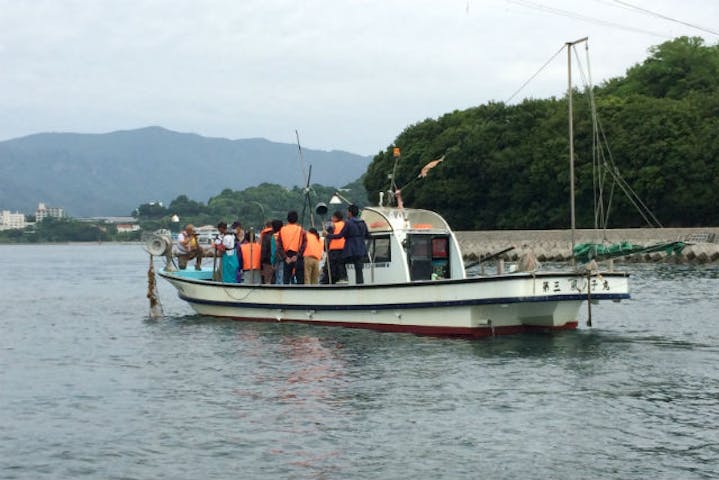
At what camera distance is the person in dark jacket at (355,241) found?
82.4 feet

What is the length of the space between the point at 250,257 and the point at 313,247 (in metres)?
2.15

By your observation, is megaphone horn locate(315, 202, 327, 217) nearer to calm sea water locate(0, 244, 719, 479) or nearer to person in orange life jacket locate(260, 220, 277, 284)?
person in orange life jacket locate(260, 220, 277, 284)

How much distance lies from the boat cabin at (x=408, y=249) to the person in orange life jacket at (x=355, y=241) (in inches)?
15.4

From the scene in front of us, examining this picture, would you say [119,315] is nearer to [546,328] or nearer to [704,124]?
[546,328]

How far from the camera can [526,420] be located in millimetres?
14984

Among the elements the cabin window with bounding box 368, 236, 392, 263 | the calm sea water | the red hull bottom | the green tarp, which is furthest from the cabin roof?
the green tarp

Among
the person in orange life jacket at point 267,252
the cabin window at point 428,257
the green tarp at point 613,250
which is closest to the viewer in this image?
the green tarp at point 613,250

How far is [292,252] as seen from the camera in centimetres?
2653

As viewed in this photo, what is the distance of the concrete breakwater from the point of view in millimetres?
64938

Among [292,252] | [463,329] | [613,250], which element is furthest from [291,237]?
[613,250]

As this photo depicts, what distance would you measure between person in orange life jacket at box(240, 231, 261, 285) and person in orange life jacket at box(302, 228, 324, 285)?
190 centimetres

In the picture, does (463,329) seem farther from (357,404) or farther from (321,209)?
(357,404)

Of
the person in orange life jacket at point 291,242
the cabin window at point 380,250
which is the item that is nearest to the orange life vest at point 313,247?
the person in orange life jacket at point 291,242

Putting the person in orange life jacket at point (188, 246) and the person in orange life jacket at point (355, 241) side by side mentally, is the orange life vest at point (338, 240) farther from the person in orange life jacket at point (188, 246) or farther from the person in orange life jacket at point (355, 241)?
the person in orange life jacket at point (188, 246)
